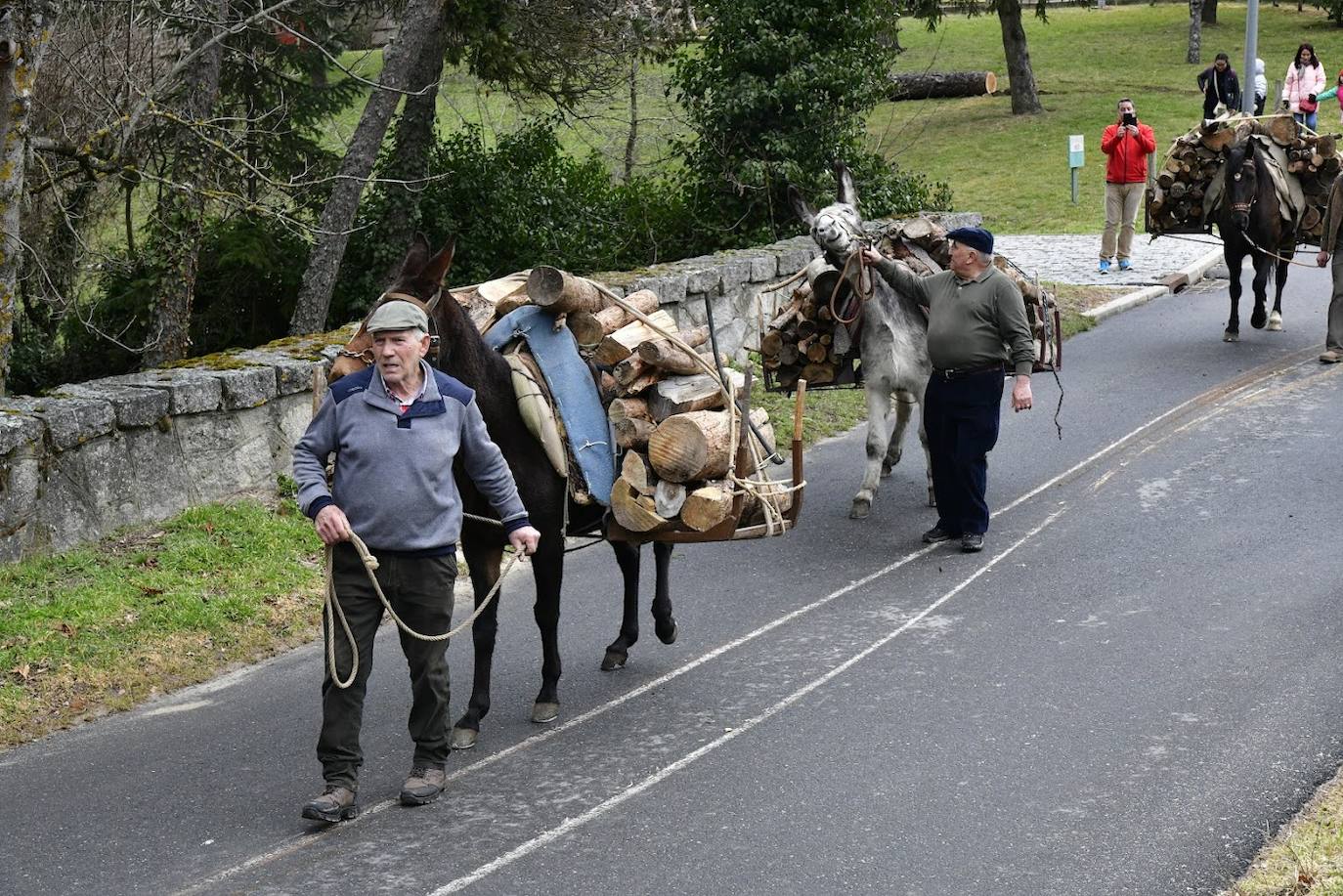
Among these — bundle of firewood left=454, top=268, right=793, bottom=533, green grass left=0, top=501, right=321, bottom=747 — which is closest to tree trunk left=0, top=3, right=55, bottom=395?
green grass left=0, top=501, right=321, bottom=747

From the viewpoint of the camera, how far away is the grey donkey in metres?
9.97

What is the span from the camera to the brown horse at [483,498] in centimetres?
607

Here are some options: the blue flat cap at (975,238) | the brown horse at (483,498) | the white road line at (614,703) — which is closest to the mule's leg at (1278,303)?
the white road line at (614,703)

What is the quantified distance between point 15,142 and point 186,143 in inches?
241

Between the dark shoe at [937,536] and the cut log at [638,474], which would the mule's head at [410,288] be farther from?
the dark shoe at [937,536]

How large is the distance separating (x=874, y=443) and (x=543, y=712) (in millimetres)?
4092

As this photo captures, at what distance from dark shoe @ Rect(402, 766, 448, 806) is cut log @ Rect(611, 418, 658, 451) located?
1698 millimetres

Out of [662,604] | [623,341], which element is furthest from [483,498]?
[662,604]

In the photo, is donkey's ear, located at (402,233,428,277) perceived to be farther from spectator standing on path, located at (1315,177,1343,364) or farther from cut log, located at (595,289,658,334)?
spectator standing on path, located at (1315,177,1343,364)

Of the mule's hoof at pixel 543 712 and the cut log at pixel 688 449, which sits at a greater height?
the cut log at pixel 688 449

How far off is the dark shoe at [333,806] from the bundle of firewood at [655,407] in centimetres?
170

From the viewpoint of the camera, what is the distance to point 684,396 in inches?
271

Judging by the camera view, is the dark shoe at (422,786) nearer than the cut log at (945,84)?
Yes

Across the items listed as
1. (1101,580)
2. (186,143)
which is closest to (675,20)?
(186,143)
